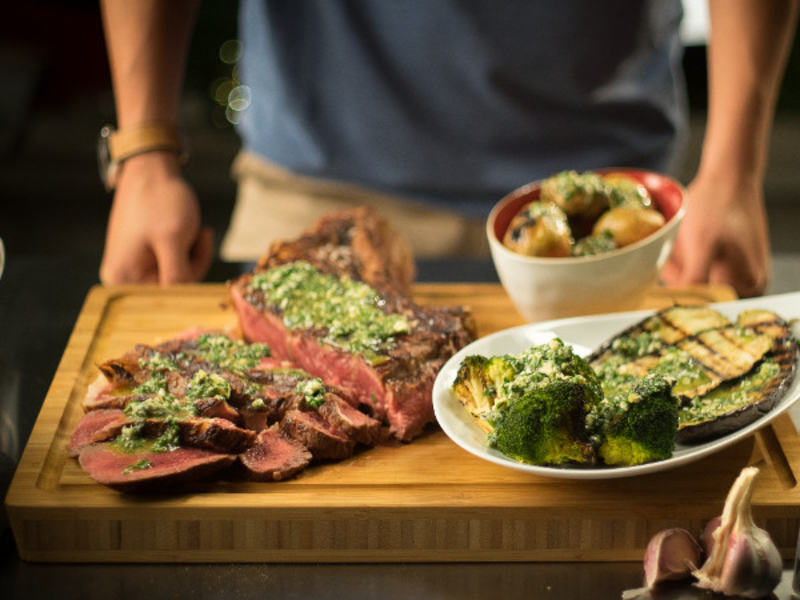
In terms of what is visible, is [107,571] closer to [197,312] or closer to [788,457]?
[197,312]

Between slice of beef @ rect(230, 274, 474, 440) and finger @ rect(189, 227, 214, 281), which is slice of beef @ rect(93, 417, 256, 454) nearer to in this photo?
slice of beef @ rect(230, 274, 474, 440)

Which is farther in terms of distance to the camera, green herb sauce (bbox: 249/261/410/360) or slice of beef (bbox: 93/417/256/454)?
green herb sauce (bbox: 249/261/410/360)

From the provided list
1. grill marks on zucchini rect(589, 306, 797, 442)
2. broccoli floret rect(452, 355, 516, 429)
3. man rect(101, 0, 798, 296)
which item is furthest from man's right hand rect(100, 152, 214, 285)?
grill marks on zucchini rect(589, 306, 797, 442)

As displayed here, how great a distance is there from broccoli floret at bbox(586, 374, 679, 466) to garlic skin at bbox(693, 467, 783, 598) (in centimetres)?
19

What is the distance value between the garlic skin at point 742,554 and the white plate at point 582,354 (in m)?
0.18

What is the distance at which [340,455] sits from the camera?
7.09ft

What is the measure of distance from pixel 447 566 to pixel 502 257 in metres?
0.94

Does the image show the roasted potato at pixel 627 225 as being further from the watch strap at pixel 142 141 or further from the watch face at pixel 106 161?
the watch face at pixel 106 161

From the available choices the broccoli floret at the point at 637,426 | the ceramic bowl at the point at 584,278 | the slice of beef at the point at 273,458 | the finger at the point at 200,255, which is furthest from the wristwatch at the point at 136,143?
the broccoli floret at the point at 637,426

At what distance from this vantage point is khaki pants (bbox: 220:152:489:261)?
12.1ft

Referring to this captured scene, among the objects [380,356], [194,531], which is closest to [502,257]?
[380,356]

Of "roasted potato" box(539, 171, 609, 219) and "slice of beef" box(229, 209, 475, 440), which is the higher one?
"roasted potato" box(539, 171, 609, 219)

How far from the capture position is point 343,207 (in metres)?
3.69

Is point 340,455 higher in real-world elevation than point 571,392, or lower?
lower
